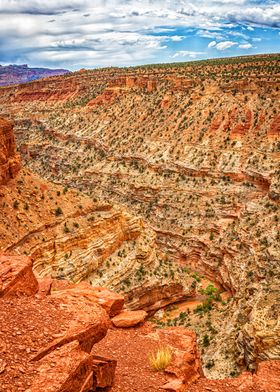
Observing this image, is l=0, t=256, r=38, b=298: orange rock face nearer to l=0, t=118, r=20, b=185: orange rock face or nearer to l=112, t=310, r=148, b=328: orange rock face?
l=112, t=310, r=148, b=328: orange rock face

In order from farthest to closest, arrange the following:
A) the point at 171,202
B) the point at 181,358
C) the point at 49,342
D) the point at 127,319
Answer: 1. the point at 171,202
2. the point at 127,319
3. the point at 181,358
4. the point at 49,342

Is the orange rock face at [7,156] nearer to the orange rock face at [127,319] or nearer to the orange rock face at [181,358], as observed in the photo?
the orange rock face at [127,319]

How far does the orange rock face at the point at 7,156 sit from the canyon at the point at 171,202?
0.29 ft

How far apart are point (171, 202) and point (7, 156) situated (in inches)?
1037

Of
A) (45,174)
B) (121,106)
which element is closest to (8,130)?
(45,174)

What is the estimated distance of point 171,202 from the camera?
5172cm

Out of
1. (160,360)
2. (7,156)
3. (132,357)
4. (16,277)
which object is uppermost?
(7,156)

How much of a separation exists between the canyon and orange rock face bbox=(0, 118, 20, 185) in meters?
0.09

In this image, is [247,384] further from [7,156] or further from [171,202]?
[171,202]

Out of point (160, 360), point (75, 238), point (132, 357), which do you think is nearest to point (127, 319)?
point (132, 357)

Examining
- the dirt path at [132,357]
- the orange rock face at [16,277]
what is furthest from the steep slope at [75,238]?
the dirt path at [132,357]

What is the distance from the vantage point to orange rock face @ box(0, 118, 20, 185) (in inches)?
1097

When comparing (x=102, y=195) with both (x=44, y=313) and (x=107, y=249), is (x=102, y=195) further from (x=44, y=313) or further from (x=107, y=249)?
(x=44, y=313)

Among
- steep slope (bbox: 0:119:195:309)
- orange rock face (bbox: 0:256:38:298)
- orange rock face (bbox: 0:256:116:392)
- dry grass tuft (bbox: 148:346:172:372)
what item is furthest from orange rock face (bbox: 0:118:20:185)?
dry grass tuft (bbox: 148:346:172:372)
